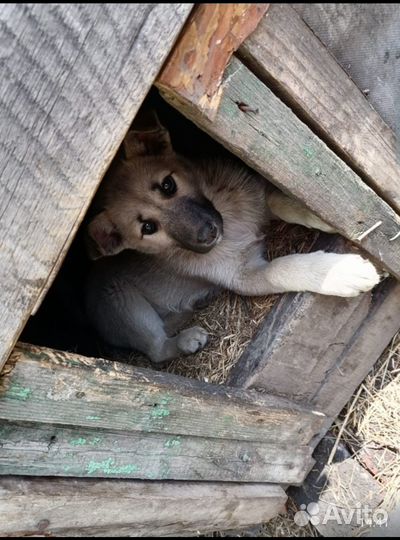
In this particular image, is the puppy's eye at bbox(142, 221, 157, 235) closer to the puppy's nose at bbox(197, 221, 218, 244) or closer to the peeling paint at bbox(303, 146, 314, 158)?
the puppy's nose at bbox(197, 221, 218, 244)

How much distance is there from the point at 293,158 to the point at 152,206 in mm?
1268

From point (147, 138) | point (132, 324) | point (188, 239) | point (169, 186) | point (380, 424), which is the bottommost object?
point (132, 324)

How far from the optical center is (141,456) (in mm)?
2422

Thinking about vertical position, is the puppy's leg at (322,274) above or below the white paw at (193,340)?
above

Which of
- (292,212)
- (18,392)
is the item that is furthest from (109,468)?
(292,212)

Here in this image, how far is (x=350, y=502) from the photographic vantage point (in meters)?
3.19

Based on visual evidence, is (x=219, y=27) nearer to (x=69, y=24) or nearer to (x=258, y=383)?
(x=69, y=24)

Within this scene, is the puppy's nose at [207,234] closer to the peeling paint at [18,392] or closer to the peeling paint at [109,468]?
the peeling paint at [109,468]

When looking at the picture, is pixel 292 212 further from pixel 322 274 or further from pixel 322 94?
pixel 322 94

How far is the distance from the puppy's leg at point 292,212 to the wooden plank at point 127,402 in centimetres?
79

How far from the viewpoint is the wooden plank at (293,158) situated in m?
1.82

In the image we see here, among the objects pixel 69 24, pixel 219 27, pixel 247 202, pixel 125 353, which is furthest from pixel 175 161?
pixel 69 24

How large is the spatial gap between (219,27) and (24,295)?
857 mm

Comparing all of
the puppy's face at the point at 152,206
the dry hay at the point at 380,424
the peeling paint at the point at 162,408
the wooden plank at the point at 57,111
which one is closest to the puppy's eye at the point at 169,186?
the puppy's face at the point at 152,206
